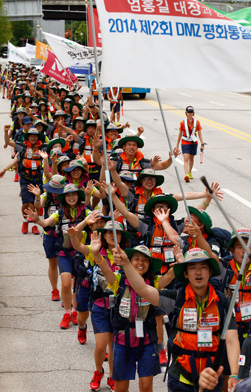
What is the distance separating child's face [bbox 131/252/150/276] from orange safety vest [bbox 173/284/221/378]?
72cm

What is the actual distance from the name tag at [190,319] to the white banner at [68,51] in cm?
1326

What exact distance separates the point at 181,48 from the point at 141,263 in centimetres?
202

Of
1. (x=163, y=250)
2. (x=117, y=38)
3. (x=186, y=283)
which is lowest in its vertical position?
(x=163, y=250)

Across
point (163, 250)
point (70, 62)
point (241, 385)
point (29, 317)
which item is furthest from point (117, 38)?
point (70, 62)

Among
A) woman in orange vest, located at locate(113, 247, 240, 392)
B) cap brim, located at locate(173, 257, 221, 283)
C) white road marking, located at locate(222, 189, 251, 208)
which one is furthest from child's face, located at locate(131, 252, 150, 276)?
white road marking, located at locate(222, 189, 251, 208)

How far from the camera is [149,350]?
16.7 feet

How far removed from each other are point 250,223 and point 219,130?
469 inches

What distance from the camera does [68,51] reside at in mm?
16641

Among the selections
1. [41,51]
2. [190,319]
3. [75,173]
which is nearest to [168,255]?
[190,319]

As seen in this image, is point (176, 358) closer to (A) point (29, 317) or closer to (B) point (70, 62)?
(A) point (29, 317)

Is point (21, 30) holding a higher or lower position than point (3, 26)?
lower

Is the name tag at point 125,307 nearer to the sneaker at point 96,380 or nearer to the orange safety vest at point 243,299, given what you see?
the orange safety vest at point 243,299

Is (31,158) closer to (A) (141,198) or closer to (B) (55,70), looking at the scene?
(A) (141,198)

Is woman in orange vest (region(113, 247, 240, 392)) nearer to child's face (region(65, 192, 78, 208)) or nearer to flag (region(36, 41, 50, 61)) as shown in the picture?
child's face (region(65, 192, 78, 208))
